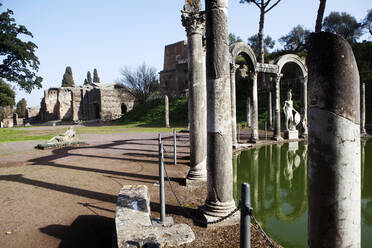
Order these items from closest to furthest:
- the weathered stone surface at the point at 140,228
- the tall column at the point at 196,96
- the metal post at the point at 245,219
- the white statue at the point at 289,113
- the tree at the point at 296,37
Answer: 1. the metal post at the point at 245,219
2. the weathered stone surface at the point at 140,228
3. the tall column at the point at 196,96
4. the white statue at the point at 289,113
5. the tree at the point at 296,37

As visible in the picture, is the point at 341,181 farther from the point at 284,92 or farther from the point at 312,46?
the point at 284,92

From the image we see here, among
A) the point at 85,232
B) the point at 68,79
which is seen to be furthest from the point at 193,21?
the point at 68,79

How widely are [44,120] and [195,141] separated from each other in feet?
152

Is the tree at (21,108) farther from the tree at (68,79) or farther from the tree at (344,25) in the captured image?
the tree at (344,25)

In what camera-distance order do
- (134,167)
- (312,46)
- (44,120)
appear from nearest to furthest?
(312,46) < (134,167) < (44,120)

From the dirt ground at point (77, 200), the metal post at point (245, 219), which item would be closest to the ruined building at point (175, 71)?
the dirt ground at point (77, 200)

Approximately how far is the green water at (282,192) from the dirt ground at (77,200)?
0.72 m

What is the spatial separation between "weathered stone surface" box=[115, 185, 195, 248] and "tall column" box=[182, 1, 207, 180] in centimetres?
201

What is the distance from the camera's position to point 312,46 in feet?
6.95

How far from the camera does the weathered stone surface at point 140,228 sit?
281cm

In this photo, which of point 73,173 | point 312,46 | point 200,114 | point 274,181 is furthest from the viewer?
point 73,173

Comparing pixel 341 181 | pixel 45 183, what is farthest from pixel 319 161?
pixel 45 183

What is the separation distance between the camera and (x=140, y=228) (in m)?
3.09

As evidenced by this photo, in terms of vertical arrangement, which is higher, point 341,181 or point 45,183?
point 341,181
